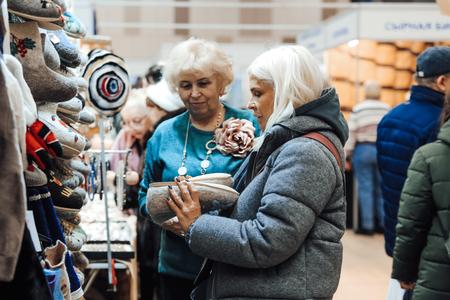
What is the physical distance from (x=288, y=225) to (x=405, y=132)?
2306 millimetres

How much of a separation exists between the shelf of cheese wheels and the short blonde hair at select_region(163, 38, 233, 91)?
18.6ft

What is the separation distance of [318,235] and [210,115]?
0.97 metres

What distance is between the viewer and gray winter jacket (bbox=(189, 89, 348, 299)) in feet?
6.52

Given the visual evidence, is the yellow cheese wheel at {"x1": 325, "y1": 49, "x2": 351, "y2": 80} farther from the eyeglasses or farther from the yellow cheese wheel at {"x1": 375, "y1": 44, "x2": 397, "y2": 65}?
the eyeglasses

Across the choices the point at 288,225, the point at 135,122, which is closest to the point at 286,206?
the point at 288,225

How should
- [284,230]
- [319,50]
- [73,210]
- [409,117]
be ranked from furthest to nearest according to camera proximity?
1. [319,50]
2. [409,117]
3. [73,210]
4. [284,230]

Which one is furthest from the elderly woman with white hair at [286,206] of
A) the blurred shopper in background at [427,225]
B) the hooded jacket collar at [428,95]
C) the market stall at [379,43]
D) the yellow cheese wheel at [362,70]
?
the yellow cheese wheel at [362,70]

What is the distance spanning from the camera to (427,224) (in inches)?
112

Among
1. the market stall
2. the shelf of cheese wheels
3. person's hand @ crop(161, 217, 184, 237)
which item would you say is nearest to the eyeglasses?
person's hand @ crop(161, 217, 184, 237)

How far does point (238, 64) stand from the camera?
38.8 feet

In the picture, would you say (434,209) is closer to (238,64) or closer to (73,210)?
(73,210)

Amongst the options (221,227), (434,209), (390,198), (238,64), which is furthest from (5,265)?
(238,64)

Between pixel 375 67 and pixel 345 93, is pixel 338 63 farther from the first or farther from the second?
pixel 375 67

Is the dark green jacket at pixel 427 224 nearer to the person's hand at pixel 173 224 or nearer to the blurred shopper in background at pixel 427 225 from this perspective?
the blurred shopper in background at pixel 427 225
